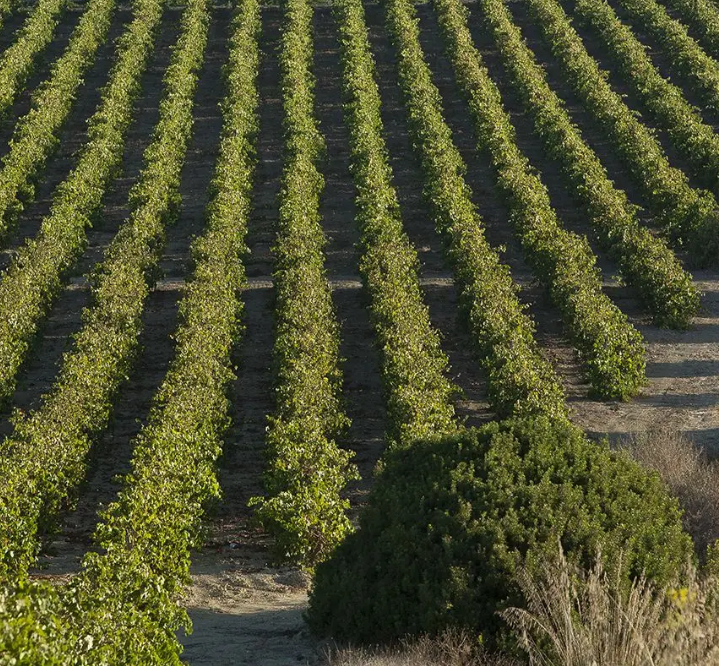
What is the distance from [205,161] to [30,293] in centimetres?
1165

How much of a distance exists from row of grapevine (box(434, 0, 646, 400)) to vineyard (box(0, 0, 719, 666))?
0.08 metres

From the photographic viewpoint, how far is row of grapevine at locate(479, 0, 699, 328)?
24.4 meters

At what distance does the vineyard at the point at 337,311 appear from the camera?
11.5m

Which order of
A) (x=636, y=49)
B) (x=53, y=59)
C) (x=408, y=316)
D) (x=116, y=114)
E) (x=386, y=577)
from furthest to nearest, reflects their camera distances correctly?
1. (x=53, y=59)
2. (x=636, y=49)
3. (x=116, y=114)
4. (x=408, y=316)
5. (x=386, y=577)

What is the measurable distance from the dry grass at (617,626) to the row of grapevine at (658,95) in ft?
76.5

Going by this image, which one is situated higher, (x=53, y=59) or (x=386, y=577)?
(x=386, y=577)

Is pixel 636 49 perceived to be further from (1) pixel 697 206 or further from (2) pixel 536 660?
(2) pixel 536 660

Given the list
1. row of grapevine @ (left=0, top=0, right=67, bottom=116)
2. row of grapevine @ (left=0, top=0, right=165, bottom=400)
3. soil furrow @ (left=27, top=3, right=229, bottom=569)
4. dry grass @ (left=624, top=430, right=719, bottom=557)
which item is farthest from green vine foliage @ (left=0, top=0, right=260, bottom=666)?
row of grapevine @ (left=0, top=0, right=67, bottom=116)

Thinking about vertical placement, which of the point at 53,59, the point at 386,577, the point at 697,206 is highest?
the point at 386,577

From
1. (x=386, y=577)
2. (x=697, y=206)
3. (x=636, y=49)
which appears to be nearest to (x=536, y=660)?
(x=386, y=577)

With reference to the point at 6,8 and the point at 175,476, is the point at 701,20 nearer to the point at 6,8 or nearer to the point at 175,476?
the point at 6,8

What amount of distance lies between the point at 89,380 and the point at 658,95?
2323 centimetres

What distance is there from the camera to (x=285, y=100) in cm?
3822

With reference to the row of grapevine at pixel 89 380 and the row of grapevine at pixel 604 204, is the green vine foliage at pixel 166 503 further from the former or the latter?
the row of grapevine at pixel 604 204
